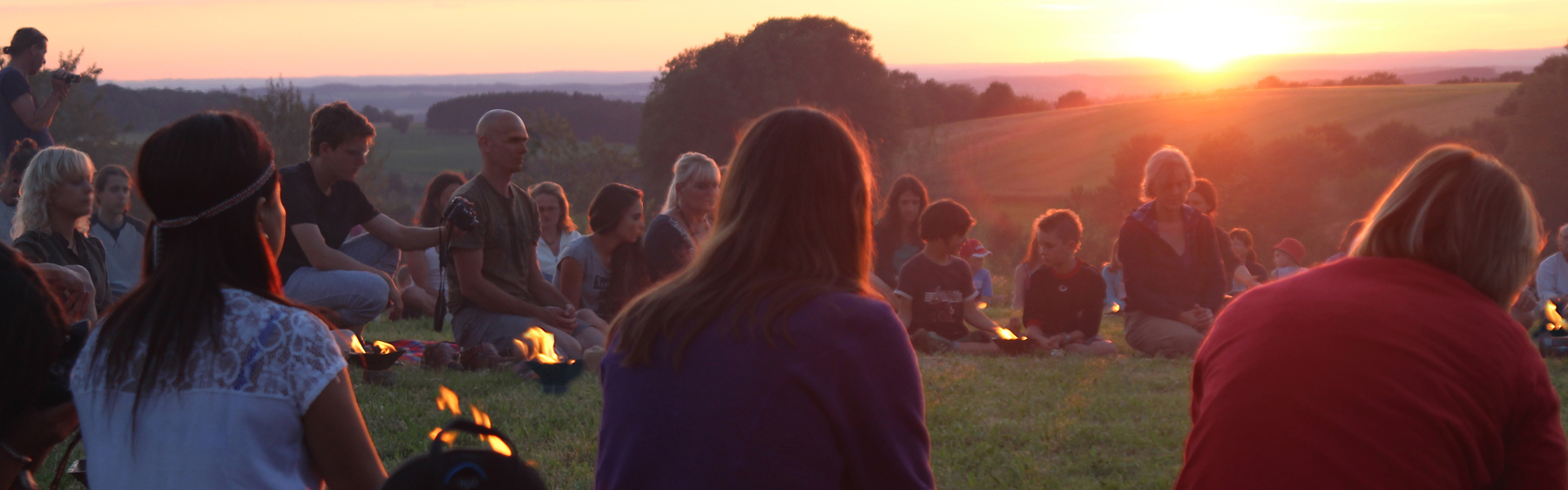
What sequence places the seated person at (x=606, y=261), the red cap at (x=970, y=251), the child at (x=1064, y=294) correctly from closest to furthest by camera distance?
the seated person at (x=606, y=261) < the child at (x=1064, y=294) < the red cap at (x=970, y=251)

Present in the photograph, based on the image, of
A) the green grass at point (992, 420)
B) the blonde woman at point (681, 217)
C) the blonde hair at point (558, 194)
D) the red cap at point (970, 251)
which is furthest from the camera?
the red cap at point (970, 251)

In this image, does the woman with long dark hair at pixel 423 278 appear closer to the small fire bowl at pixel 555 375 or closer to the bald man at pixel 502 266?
the bald man at pixel 502 266

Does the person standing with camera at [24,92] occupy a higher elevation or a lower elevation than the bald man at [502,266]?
higher

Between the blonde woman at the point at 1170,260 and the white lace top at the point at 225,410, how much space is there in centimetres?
652

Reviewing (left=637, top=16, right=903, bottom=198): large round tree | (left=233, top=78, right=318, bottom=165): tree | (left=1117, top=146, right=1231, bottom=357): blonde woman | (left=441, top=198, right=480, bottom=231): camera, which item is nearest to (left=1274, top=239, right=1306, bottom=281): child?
(left=1117, top=146, right=1231, bottom=357): blonde woman

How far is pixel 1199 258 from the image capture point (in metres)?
7.60

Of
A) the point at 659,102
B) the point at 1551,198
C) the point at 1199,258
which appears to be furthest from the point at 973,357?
the point at 1551,198

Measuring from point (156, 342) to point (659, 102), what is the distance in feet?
107


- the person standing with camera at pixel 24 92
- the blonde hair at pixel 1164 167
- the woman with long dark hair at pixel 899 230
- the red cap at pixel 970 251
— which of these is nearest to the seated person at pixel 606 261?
the woman with long dark hair at pixel 899 230

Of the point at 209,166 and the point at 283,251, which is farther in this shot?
the point at 283,251

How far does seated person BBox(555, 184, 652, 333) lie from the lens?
6.76m

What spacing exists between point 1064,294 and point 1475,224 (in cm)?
598

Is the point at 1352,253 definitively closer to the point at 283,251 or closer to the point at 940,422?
the point at 940,422

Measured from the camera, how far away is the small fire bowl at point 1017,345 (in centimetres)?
776
